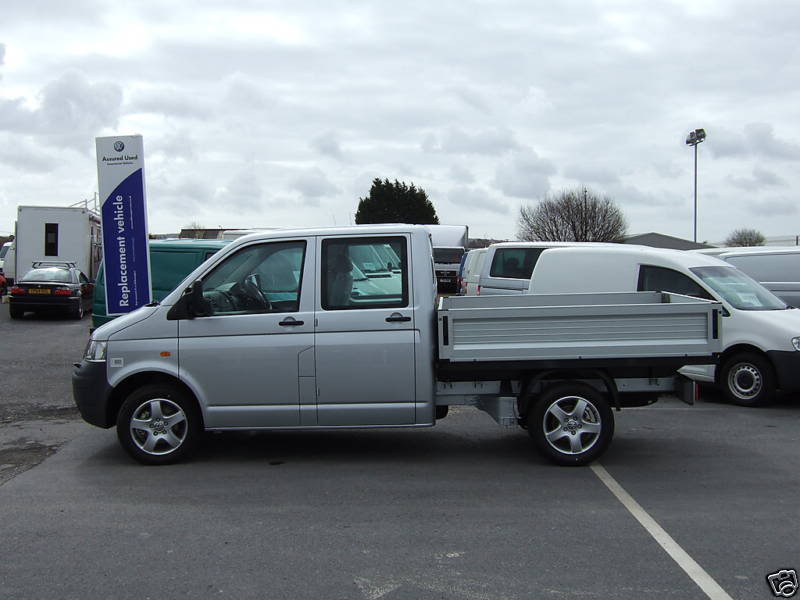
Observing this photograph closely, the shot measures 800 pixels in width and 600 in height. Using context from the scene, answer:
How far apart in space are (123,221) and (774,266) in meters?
10.2

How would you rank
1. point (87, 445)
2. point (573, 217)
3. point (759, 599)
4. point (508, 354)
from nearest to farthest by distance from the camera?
point (759, 599), point (508, 354), point (87, 445), point (573, 217)

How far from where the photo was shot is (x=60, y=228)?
2536 cm

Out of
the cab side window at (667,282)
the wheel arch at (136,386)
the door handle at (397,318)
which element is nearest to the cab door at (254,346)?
the wheel arch at (136,386)

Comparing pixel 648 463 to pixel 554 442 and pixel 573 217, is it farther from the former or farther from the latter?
pixel 573 217

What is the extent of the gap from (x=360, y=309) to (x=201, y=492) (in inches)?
75.2

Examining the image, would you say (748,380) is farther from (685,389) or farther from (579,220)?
(579,220)

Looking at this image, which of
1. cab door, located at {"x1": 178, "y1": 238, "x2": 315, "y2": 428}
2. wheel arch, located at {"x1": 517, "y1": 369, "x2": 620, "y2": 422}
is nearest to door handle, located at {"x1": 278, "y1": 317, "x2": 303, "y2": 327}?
cab door, located at {"x1": 178, "y1": 238, "x2": 315, "y2": 428}

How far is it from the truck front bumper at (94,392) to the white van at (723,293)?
5.89 m

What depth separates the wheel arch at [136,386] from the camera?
6.88 meters

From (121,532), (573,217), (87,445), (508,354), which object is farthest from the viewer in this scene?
(573,217)

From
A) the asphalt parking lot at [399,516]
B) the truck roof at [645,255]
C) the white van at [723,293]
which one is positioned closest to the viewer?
the asphalt parking lot at [399,516]

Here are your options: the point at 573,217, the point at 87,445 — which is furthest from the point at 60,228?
the point at 573,217

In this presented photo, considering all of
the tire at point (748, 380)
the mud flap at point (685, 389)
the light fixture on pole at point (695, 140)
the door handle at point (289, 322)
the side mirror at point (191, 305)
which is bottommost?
the tire at point (748, 380)
